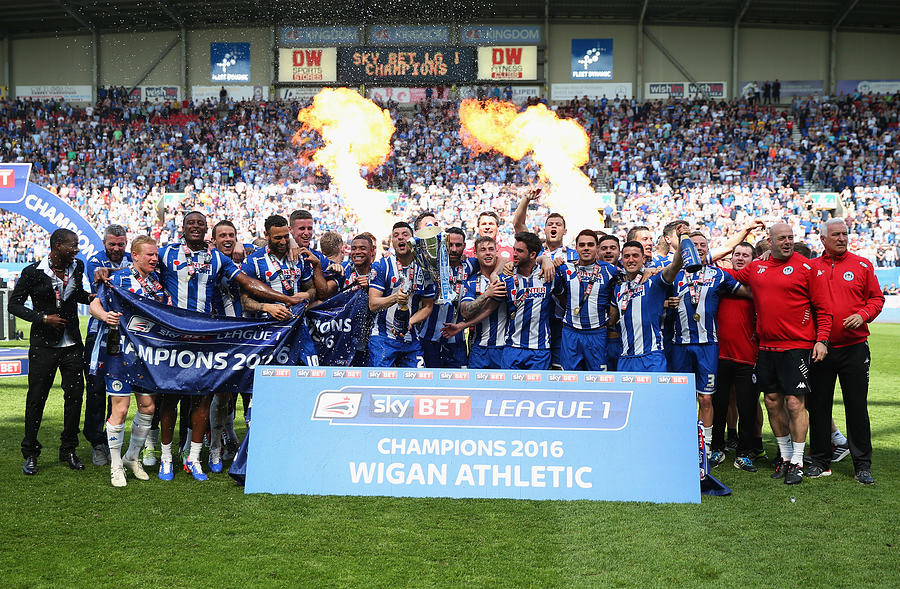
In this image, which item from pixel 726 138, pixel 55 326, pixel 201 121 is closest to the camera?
pixel 55 326

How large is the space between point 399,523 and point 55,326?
11.7ft

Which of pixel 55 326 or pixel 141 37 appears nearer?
pixel 55 326

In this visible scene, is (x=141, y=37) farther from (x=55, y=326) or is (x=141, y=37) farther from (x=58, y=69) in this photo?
(x=55, y=326)

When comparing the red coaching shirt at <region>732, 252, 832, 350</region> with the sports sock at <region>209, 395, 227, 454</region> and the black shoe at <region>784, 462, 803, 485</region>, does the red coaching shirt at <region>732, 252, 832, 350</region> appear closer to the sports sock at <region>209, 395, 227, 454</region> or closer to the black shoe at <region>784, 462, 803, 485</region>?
the black shoe at <region>784, 462, 803, 485</region>

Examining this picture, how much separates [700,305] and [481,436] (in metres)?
2.54

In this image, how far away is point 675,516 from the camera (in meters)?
5.49

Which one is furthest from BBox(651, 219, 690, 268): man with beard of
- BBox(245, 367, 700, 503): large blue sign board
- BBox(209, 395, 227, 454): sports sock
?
BBox(209, 395, 227, 454): sports sock

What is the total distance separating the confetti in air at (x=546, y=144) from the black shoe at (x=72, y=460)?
18469mm

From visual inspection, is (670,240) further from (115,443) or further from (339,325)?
(115,443)

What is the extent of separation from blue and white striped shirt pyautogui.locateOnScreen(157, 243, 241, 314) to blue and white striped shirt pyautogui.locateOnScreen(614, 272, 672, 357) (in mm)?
3225

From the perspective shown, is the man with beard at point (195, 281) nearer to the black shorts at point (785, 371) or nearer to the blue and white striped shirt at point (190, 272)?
the blue and white striped shirt at point (190, 272)

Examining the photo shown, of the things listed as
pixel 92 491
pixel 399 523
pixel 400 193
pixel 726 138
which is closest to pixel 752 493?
pixel 399 523

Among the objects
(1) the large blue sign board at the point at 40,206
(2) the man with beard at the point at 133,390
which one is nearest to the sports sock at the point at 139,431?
(2) the man with beard at the point at 133,390

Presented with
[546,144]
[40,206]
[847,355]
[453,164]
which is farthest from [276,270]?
[453,164]
